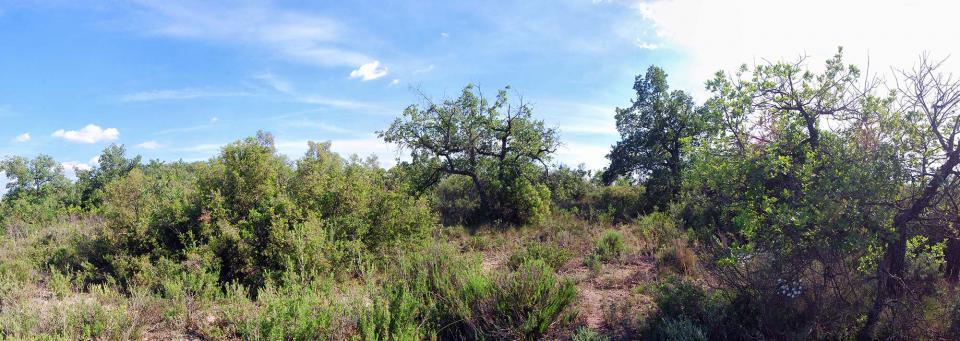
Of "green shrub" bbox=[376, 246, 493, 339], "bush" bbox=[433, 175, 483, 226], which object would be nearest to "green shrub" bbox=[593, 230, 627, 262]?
"green shrub" bbox=[376, 246, 493, 339]

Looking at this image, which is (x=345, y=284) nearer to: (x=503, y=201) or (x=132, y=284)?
(x=132, y=284)

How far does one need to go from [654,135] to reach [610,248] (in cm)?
1063

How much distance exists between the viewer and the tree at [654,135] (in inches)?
714

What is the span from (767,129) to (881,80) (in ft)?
3.82

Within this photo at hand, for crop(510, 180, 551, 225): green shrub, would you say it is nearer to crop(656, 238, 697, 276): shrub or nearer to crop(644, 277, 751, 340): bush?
crop(656, 238, 697, 276): shrub

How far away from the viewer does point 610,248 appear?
984 cm

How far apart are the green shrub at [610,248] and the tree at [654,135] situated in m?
8.34

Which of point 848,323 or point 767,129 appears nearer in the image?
point 848,323

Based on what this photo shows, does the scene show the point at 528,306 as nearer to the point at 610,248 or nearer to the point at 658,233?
the point at 610,248

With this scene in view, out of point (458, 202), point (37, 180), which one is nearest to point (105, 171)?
point (37, 180)

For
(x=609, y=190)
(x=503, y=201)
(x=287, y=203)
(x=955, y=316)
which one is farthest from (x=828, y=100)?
(x=609, y=190)

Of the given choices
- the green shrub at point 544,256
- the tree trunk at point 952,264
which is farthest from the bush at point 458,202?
the tree trunk at point 952,264

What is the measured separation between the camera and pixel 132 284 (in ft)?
21.6

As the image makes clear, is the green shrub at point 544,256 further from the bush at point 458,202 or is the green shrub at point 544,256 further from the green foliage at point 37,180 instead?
the green foliage at point 37,180
